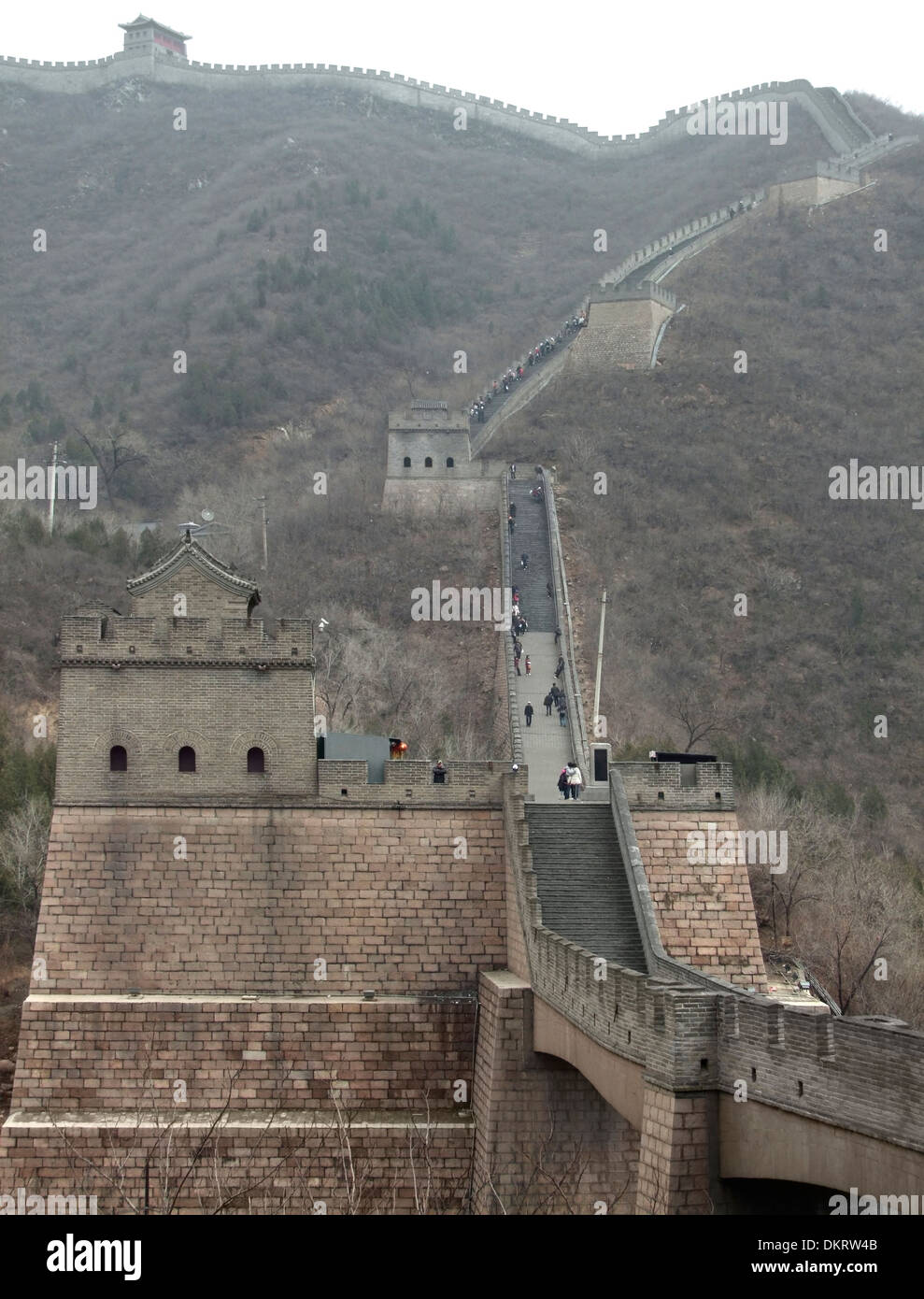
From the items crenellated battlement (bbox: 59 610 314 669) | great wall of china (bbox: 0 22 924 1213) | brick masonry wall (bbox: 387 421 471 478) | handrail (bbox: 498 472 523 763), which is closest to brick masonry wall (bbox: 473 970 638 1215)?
great wall of china (bbox: 0 22 924 1213)

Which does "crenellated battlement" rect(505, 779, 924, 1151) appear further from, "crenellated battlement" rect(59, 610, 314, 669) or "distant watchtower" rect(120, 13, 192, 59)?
"distant watchtower" rect(120, 13, 192, 59)

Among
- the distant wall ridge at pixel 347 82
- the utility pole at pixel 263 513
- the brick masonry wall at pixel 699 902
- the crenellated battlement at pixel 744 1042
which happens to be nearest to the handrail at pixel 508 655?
the brick masonry wall at pixel 699 902

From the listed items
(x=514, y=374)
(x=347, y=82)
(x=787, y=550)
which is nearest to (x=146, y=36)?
(x=347, y=82)

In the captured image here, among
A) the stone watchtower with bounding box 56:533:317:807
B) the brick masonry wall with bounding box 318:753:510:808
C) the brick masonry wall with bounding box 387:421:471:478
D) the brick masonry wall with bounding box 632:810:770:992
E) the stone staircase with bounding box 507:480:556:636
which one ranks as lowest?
the brick masonry wall with bounding box 632:810:770:992

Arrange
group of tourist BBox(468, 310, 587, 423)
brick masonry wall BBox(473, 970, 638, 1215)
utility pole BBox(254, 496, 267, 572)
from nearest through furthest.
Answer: brick masonry wall BBox(473, 970, 638, 1215) < utility pole BBox(254, 496, 267, 572) < group of tourist BBox(468, 310, 587, 423)

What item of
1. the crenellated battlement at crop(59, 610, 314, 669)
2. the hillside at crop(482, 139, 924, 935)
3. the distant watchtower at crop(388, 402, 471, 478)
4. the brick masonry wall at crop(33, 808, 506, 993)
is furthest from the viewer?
the distant watchtower at crop(388, 402, 471, 478)
